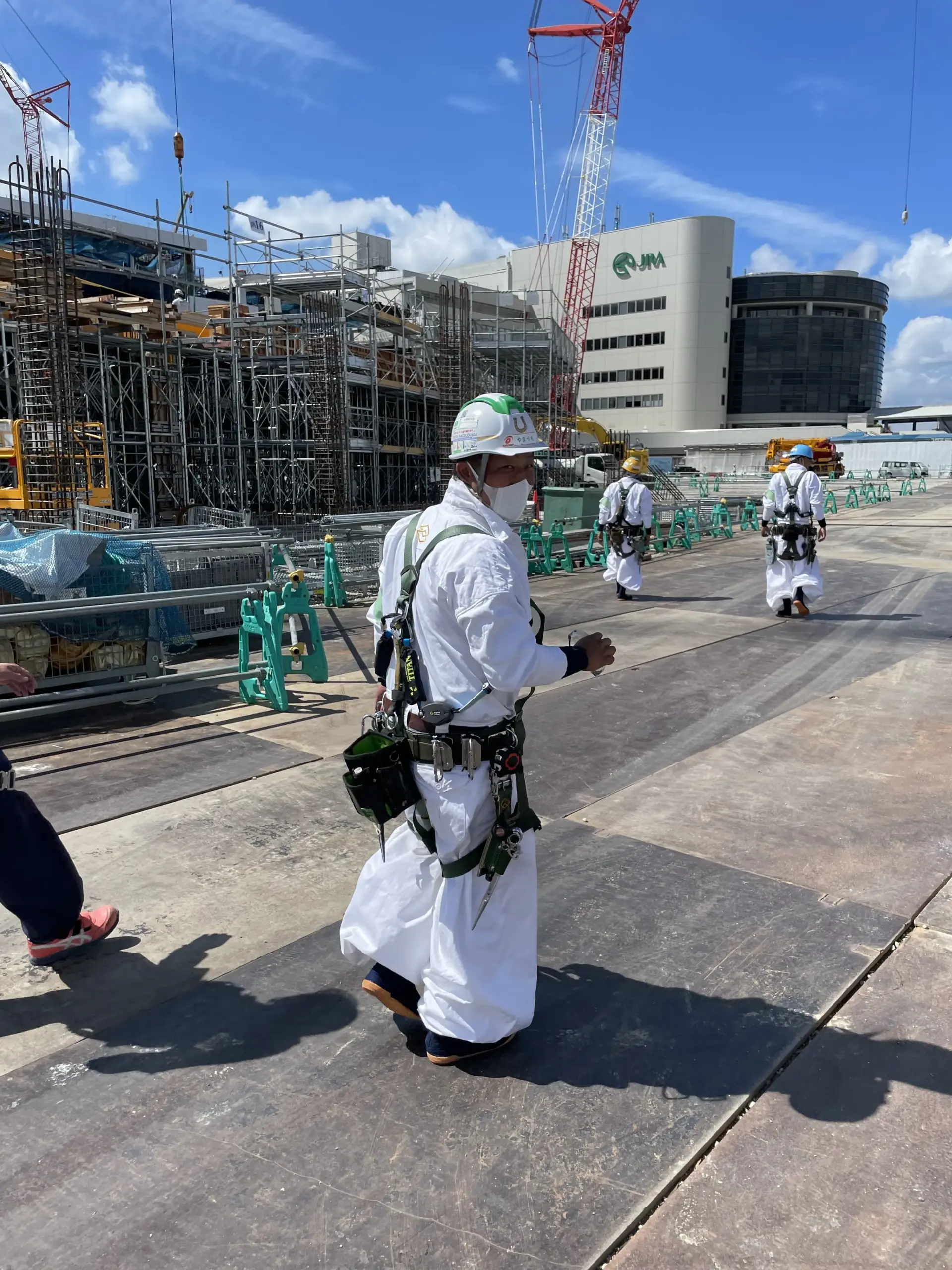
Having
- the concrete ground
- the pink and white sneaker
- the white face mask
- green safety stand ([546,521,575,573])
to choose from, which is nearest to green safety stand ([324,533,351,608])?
green safety stand ([546,521,575,573])

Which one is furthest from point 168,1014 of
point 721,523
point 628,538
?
point 721,523

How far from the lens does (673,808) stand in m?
5.08

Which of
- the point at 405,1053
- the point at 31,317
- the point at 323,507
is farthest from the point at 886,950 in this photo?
the point at 323,507

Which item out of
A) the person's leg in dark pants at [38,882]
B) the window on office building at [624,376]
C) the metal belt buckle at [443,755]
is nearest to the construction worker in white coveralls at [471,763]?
the metal belt buckle at [443,755]

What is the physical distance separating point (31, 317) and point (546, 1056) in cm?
2113

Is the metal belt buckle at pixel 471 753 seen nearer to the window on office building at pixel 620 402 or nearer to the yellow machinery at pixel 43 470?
the yellow machinery at pixel 43 470

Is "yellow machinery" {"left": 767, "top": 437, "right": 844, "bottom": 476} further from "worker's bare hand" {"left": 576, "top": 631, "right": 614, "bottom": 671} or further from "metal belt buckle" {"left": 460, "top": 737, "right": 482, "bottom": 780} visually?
"metal belt buckle" {"left": 460, "top": 737, "right": 482, "bottom": 780}

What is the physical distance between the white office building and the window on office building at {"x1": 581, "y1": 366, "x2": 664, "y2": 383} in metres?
0.10

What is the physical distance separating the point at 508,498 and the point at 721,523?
2116 cm

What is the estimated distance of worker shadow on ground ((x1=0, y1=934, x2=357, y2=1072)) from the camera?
297 centimetres

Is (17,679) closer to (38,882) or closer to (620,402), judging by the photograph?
(38,882)

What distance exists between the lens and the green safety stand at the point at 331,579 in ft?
39.1

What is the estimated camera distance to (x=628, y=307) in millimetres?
89938

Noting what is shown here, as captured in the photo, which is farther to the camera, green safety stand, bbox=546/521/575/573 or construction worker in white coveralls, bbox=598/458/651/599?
green safety stand, bbox=546/521/575/573
